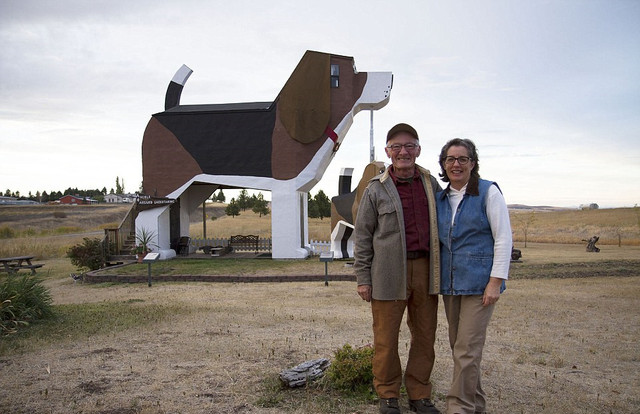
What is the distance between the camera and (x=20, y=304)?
25.1ft

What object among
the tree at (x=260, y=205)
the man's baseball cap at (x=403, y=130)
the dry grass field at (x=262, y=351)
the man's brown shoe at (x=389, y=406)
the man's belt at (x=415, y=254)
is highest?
the tree at (x=260, y=205)

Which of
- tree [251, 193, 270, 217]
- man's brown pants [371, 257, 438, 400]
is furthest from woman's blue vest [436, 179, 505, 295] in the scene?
tree [251, 193, 270, 217]

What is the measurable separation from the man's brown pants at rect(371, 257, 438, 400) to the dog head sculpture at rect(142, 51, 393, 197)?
1318 cm

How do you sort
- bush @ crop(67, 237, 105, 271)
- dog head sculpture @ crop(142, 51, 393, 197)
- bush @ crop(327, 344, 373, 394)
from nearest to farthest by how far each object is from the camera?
1. bush @ crop(327, 344, 373, 394)
2. bush @ crop(67, 237, 105, 271)
3. dog head sculpture @ crop(142, 51, 393, 197)

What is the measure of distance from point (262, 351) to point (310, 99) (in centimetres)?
1233

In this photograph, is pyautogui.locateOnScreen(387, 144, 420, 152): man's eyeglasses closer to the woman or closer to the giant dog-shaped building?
the woman

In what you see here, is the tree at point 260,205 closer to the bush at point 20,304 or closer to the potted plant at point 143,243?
the potted plant at point 143,243

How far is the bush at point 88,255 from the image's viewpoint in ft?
51.0

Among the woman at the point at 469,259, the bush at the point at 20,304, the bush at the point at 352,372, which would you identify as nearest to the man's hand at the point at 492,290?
the woman at the point at 469,259

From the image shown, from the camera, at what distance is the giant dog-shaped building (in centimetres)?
1716

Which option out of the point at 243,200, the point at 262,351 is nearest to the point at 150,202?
the point at 262,351

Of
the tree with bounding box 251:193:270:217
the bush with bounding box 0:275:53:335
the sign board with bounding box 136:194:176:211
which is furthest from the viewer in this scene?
the tree with bounding box 251:193:270:217

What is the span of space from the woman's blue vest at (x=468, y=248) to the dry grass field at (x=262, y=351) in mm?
1391

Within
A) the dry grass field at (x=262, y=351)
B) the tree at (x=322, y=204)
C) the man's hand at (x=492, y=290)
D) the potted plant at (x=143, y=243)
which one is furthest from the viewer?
the tree at (x=322, y=204)
